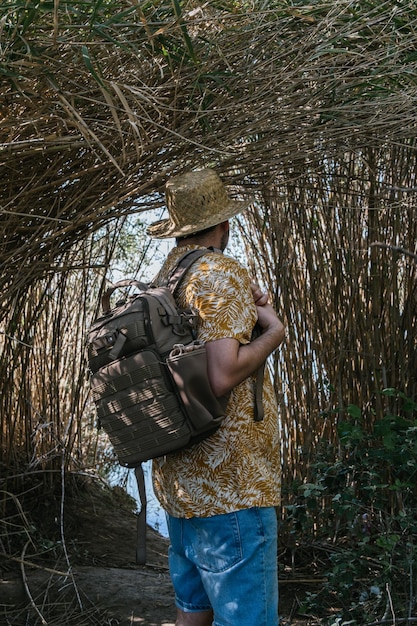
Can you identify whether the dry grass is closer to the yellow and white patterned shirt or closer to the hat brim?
the hat brim

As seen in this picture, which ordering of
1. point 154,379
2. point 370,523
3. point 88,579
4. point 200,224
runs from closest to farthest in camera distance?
point 154,379, point 200,224, point 370,523, point 88,579

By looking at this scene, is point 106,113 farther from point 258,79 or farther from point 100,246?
point 100,246

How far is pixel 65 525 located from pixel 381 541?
5.38 ft

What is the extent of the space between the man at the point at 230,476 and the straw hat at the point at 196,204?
0.59 ft

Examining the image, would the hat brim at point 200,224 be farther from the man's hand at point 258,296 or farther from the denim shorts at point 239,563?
the denim shorts at point 239,563

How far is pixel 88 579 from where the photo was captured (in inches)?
138

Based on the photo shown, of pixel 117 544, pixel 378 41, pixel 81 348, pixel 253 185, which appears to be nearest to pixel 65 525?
pixel 117 544

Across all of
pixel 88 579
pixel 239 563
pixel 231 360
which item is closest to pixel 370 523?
pixel 88 579

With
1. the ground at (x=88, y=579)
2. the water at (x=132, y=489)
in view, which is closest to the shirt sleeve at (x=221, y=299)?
the ground at (x=88, y=579)

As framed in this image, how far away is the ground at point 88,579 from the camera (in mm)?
3281

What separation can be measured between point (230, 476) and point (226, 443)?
0.25 ft

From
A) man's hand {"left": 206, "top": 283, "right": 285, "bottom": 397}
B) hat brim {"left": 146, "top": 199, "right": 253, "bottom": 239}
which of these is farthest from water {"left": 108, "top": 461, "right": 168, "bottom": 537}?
man's hand {"left": 206, "top": 283, "right": 285, "bottom": 397}

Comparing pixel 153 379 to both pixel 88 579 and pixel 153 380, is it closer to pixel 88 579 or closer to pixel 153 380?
pixel 153 380

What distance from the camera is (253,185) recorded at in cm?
301
